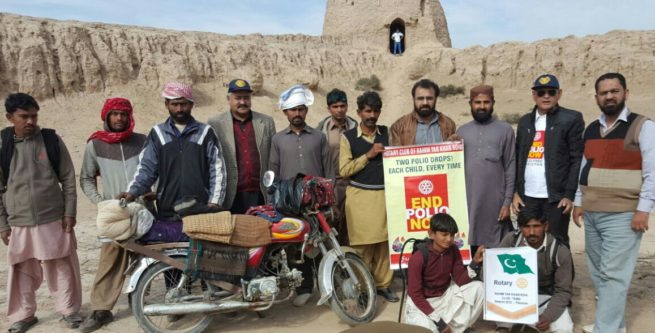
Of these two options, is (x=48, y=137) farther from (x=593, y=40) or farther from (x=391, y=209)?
(x=593, y=40)

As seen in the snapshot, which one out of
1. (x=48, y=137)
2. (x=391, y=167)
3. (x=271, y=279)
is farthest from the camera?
(x=391, y=167)

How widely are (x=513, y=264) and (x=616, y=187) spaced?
0.93 metres

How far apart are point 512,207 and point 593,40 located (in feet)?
85.0

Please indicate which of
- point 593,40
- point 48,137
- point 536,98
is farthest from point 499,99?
point 48,137

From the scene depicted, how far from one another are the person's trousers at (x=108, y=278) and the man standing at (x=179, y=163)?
0.51 m

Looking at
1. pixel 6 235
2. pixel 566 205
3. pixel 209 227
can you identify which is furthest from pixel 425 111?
pixel 6 235

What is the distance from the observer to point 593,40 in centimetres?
2519

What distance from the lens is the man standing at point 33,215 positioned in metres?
3.71

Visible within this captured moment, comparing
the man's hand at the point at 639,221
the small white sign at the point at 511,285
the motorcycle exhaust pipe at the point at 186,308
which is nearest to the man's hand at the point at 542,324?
the small white sign at the point at 511,285

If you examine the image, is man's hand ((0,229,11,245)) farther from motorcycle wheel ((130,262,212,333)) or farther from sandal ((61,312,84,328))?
motorcycle wheel ((130,262,212,333))

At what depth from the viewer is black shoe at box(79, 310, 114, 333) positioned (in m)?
3.77

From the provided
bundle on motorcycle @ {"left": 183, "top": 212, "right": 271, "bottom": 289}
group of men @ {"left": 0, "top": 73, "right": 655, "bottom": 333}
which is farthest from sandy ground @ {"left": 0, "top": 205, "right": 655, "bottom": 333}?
bundle on motorcycle @ {"left": 183, "top": 212, "right": 271, "bottom": 289}

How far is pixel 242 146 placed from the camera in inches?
175

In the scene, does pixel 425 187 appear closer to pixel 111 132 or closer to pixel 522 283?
pixel 522 283
